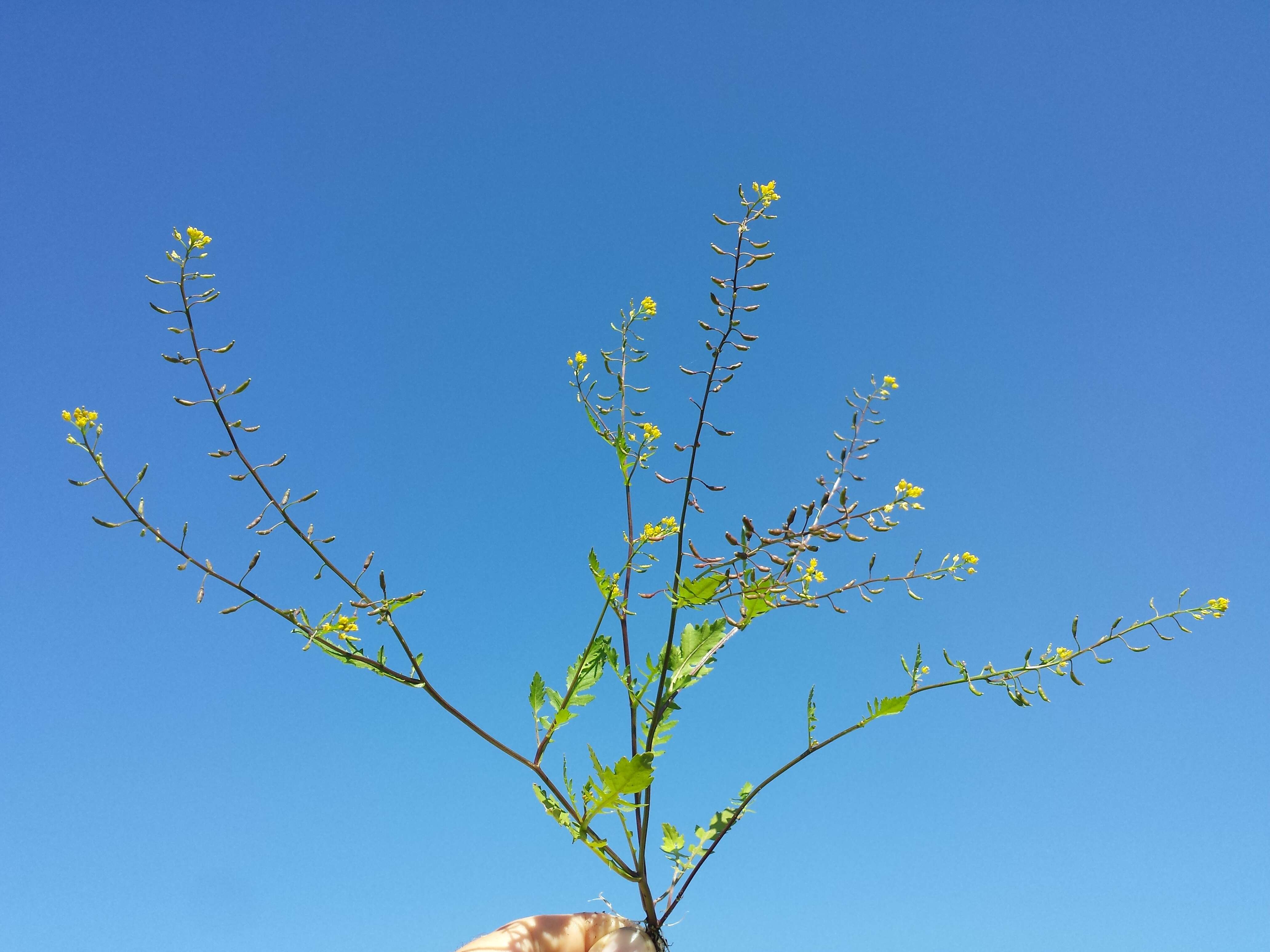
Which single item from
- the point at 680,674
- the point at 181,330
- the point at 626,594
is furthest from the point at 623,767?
the point at 181,330

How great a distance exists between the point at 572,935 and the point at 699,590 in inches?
41.1

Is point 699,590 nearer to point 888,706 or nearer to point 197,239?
point 888,706

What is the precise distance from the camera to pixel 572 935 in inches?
91.8

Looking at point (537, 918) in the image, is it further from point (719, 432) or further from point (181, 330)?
point (181, 330)

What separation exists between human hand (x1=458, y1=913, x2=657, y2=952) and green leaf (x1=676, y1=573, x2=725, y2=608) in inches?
37.8

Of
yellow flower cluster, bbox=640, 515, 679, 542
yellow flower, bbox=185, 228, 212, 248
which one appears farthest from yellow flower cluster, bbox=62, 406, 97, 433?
yellow flower cluster, bbox=640, 515, 679, 542

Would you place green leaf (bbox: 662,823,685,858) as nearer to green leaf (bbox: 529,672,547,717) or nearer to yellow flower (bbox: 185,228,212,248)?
green leaf (bbox: 529,672,547,717)

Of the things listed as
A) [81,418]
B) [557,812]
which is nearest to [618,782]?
[557,812]

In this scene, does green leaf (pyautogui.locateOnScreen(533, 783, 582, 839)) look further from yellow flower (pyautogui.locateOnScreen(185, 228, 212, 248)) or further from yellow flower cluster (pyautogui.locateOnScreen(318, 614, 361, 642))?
yellow flower (pyautogui.locateOnScreen(185, 228, 212, 248))

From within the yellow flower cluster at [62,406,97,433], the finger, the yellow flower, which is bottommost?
the finger

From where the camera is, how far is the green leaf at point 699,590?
2.16 m

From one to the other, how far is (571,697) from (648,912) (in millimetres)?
624

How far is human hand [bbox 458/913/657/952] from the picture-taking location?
2.22 m

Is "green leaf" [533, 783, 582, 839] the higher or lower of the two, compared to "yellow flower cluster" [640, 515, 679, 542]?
lower
